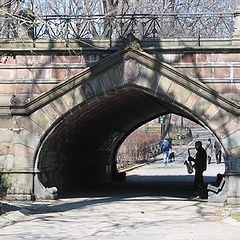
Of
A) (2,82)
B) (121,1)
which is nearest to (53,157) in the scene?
(2,82)

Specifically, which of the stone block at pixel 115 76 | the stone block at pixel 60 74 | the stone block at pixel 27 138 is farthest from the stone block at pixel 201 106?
the stone block at pixel 27 138

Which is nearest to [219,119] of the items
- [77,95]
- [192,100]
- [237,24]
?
[192,100]

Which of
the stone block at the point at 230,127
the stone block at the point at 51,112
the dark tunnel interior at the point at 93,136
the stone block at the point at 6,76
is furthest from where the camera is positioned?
the dark tunnel interior at the point at 93,136

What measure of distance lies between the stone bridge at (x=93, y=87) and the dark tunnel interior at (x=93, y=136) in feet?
0.37

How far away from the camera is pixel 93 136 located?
898 inches

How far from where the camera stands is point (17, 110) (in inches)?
675

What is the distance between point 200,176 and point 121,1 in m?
12.0

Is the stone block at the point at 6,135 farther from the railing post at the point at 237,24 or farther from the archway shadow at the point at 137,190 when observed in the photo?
the railing post at the point at 237,24

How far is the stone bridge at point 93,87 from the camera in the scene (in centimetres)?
1622

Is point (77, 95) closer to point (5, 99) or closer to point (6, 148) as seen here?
point (5, 99)

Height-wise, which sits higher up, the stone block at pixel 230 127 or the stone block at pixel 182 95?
the stone block at pixel 182 95

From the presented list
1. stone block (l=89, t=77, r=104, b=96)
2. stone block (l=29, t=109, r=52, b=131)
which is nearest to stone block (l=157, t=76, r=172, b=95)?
stone block (l=89, t=77, r=104, b=96)

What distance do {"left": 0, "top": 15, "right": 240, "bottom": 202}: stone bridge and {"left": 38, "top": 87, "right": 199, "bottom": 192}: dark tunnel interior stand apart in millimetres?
114

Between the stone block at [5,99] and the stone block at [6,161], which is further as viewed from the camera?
the stone block at [5,99]
